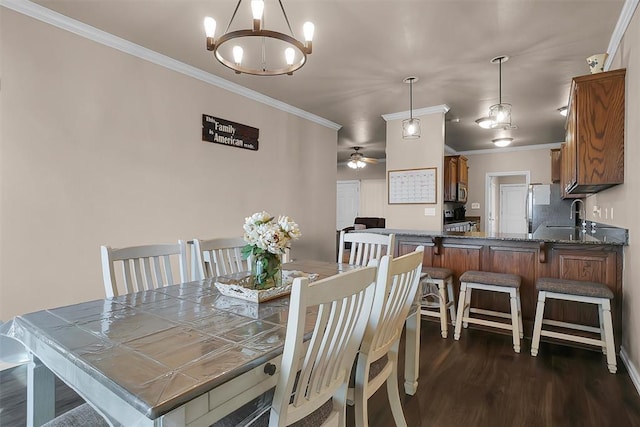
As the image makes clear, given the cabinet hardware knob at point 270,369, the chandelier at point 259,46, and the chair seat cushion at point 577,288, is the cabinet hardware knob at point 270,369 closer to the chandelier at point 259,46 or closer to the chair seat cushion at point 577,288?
→ the chandelier at point 259,46

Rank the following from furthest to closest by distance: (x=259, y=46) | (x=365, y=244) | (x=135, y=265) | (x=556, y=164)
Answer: (x=556, y=164)
(x=259, y=46)
(x=365, y=244)
(x=135, y=265)

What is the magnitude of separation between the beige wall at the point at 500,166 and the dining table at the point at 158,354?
6982 mm

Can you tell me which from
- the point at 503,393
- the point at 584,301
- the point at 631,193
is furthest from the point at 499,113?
the point at 503,393

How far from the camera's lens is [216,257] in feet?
7.21

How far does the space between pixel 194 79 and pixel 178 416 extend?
3304 millimetres

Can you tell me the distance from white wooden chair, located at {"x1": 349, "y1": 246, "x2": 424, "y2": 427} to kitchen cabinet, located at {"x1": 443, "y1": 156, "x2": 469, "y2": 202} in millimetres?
4471

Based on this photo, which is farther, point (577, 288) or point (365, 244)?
point (365, 244)

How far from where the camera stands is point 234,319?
1284mm

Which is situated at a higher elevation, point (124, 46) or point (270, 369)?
point (124, 46)

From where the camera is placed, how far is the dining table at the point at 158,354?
2.69ft

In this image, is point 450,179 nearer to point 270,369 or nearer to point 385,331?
point 385,331

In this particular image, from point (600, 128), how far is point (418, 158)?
2.23m

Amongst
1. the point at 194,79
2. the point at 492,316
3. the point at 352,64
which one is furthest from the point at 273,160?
the point at 492,316

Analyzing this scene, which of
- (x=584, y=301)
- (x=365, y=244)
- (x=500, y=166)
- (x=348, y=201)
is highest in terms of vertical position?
(x=500, y=166)
